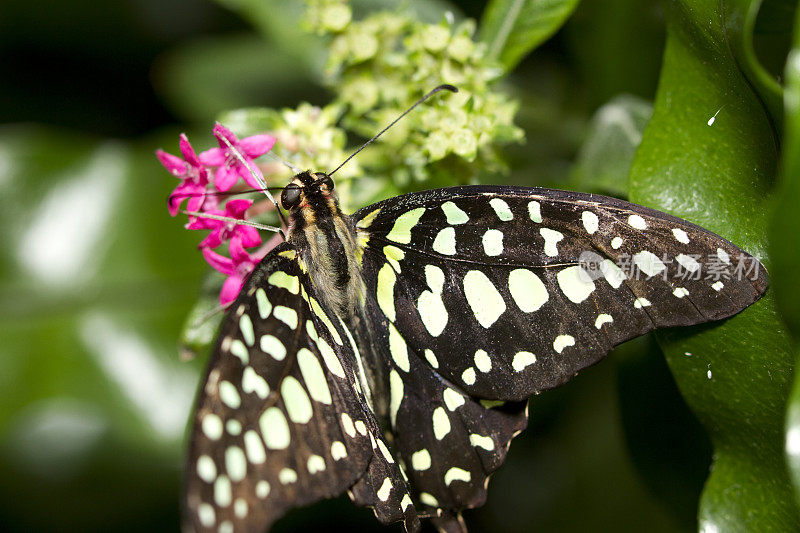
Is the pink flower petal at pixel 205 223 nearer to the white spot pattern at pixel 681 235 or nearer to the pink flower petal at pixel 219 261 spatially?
the pink flower petal at pixel 219 261

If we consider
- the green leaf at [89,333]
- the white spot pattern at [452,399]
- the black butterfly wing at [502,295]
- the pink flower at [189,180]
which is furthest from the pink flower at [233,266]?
the green leaf at [89,333]

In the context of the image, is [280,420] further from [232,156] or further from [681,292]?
[681,292]

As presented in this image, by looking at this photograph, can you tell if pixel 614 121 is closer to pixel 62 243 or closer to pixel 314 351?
pixel 314 351

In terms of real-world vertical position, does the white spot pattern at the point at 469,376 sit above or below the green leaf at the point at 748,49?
below

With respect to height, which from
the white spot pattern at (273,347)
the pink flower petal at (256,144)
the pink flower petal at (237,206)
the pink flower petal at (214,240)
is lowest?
Answer: the white spot pattern at (273,347)

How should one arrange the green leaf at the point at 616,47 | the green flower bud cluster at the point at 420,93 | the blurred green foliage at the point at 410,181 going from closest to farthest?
1. the blurred green foliage at the point at 410,181
2. the green flower bud cluster at the point at 420,93
3. the green leaf at the point at 616,47

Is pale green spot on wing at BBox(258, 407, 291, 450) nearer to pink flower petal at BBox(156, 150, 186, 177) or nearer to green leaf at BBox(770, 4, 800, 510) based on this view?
pink flower petal at BBox(156, 150, 186, 177)

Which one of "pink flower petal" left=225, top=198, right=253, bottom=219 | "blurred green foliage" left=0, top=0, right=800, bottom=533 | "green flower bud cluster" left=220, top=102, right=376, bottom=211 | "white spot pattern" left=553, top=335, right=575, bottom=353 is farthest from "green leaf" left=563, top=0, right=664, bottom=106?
"pink flower petal" left=225, top=198, right=253, bottom=219
